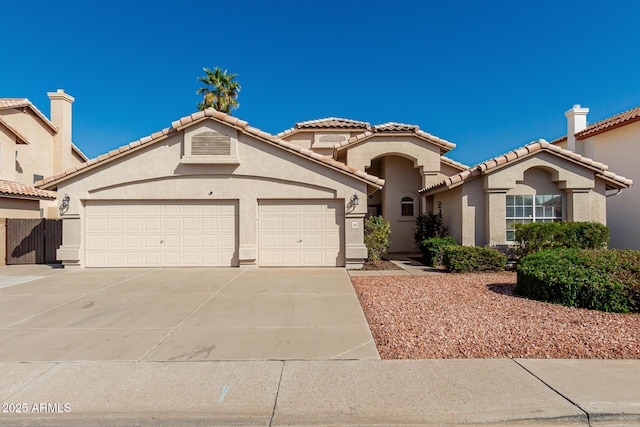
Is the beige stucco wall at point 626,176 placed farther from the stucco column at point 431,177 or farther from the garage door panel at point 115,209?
the garage door panel at point 115,209

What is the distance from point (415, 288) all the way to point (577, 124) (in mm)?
15871

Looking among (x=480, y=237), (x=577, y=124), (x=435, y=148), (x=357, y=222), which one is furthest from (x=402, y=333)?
(x=577, y=124)

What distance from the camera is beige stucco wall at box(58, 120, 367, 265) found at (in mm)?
11953

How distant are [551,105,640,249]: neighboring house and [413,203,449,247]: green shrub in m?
7.23

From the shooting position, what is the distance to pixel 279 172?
12000 millimetres

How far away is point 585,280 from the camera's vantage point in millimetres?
6816

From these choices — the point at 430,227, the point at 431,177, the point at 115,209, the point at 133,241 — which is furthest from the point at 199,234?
the point at 431,177

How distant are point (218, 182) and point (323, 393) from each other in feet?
30.9

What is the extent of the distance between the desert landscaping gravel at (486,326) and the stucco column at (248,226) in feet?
15.3

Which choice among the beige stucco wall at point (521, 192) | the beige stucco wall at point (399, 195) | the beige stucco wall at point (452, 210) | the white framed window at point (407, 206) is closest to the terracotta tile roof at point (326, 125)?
the beige stucco wall at point (399, 195)

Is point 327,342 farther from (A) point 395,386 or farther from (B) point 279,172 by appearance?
(B) point 279,172

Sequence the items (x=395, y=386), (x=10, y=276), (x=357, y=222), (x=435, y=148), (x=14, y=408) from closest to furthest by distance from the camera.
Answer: (x=14, y=408) → (x=395, y=386) → (x=10, y=276) → (x=357, y=222) → (x=435, y=148)

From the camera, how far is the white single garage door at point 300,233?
1213cm

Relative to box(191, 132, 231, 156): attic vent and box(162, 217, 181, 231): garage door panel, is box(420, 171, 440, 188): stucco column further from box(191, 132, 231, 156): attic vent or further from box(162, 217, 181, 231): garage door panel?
box(162, 217, 181, 231): garage door panel
